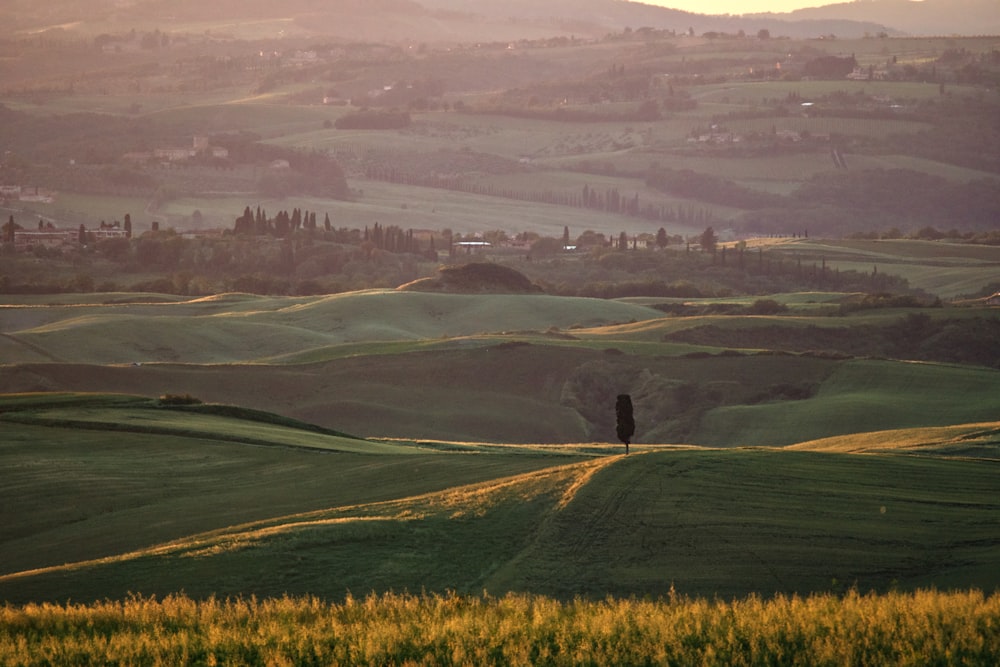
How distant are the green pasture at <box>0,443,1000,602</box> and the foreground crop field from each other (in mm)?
4541

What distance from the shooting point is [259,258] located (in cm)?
15962

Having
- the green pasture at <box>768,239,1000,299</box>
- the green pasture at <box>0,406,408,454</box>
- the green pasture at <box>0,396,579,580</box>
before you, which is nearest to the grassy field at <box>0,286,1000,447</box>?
the green pasture at <box>0,406,408,454</box>

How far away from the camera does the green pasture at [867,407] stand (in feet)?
212

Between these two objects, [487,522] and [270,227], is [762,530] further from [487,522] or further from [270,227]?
[270,227]

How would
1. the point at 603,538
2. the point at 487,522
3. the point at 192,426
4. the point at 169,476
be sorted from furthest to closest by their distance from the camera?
the point at 192,426 → the point at 169,476 → the point at 487,522 → the point at 603,538

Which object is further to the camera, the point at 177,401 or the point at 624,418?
the point at 177,401

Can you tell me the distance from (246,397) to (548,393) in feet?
53.3

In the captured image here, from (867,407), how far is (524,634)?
50147 mm

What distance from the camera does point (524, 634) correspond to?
66.6 feet

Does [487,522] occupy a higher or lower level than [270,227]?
lower

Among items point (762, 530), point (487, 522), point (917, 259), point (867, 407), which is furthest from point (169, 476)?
point (917, 259)

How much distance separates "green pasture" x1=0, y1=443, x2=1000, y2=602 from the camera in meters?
27.3

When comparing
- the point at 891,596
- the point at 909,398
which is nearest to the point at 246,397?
the point at 909,398

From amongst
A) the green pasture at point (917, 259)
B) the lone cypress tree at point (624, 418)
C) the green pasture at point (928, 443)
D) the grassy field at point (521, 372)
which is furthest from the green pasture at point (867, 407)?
the green pasture at point (917, 259)
